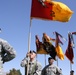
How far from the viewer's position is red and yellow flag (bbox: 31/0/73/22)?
1229 cm

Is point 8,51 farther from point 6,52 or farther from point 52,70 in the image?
point 52,70

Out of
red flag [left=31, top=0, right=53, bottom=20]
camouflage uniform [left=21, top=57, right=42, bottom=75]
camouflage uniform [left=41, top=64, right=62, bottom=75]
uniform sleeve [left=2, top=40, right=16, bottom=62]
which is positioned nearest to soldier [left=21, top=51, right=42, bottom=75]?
camouflage uniform [left=21, top=57, right=42, bottom=75]

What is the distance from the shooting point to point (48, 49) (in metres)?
16.4

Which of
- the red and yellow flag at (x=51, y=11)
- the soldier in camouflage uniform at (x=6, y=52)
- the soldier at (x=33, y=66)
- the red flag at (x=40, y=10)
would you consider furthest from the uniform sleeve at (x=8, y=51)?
the soldier at (x=33, y=66)

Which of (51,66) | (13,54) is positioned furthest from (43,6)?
(13,54)

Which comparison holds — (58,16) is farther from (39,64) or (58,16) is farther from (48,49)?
(48,49)

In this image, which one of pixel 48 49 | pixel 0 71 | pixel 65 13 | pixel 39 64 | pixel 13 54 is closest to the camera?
pixel 0 71

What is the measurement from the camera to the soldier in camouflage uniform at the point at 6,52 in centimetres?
628

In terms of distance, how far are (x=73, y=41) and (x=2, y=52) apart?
1152 centimetres

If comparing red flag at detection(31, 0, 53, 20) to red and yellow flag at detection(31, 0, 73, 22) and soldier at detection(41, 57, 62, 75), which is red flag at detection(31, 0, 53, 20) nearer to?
red and yellow flag at detection(31, 0, 73, 22)

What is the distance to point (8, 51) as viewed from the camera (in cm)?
639

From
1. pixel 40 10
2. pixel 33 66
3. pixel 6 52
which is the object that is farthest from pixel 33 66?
pixel 6 52

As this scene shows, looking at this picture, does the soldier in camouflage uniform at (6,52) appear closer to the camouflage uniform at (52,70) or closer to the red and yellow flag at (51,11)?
the red and yellow flag at (51,11)

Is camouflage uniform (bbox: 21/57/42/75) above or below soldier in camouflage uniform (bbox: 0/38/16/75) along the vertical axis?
below
